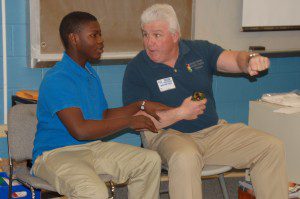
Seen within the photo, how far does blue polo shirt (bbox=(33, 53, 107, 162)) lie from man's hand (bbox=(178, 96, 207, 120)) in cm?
48

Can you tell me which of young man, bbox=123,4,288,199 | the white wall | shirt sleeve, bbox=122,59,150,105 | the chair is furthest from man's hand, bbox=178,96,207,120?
the white wall

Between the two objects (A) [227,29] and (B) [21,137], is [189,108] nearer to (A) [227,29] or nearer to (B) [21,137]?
(B) [21,137]

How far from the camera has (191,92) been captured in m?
3.14

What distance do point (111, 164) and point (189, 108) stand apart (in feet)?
1.84

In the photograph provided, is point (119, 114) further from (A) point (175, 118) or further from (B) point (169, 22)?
Result: (B) point (169, 22)

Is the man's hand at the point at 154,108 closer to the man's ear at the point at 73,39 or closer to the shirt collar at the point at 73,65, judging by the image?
the shirt collar at the point at 73,65

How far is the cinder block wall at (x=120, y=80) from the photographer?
3.44 meters

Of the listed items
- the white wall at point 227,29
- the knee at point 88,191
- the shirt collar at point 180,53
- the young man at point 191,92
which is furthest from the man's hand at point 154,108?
the white wall at point 227,29

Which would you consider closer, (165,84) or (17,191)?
(165,84)

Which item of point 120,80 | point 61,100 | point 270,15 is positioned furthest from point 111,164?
point 270,15

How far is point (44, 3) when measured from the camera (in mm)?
3408

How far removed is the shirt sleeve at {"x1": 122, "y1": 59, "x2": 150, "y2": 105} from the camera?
3127 mm

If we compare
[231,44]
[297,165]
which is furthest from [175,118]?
[231,44]

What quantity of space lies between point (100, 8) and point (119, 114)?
3.22 feet
